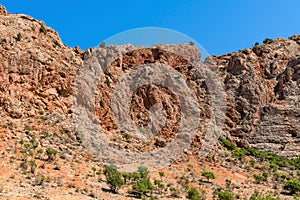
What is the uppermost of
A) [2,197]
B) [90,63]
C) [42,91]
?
[90,63]

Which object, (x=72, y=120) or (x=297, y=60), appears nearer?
(x=72, y=120)

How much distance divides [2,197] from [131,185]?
398 inches

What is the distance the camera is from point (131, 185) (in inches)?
963

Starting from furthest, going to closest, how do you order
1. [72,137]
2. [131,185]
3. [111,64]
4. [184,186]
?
[111,64], [72,137], [184,186], [131,185]

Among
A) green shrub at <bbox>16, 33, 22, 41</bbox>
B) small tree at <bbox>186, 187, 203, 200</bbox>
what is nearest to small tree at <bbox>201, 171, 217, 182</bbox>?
small tree at <bbox>186, 187, 203, 200</bbox>

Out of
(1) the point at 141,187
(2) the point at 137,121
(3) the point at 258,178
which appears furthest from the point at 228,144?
(1) the point at 141,187

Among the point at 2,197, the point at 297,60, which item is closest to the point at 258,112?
the point at 297,60

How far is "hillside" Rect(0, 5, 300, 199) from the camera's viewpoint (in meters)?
23.4

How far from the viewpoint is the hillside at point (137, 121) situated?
23.4 metres

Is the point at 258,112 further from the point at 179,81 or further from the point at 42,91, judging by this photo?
the point at 42,91

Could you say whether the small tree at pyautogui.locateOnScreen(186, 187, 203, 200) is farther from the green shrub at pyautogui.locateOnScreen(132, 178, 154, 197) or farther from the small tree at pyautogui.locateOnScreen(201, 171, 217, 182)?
the small tree at pyautogui.locateOnScreen(201, 171, 217, 182)

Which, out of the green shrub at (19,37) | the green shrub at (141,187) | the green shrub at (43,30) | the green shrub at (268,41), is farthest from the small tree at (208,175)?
the green shrub at (268,41)

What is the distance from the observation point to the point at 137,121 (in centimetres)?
3956

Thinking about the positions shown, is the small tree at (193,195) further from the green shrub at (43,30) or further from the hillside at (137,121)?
the green shrub at (43,30)
